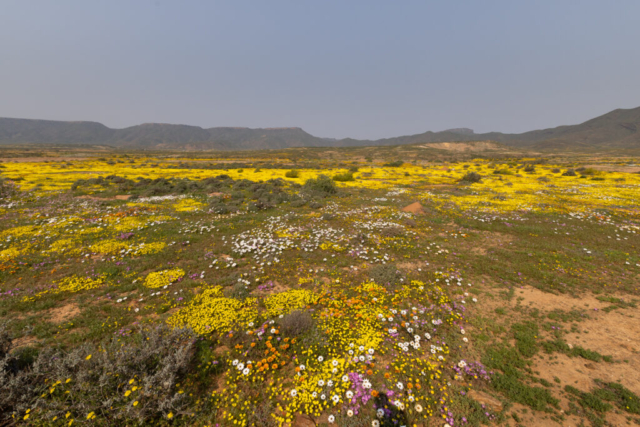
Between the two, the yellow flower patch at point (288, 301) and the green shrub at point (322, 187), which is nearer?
the yellow flower patch at point (288, 301)

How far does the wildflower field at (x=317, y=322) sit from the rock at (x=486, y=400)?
2cm

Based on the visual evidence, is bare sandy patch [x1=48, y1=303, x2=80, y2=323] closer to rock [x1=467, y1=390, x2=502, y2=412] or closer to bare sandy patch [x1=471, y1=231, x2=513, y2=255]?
rock [x1=467, y1=390, x2=502, y2=412]

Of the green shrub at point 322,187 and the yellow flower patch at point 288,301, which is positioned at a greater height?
the green shrub at point 322,187

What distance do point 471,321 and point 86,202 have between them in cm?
2828

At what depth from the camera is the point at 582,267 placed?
10.6 metres

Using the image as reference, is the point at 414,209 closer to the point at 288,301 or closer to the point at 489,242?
the point at 489,242

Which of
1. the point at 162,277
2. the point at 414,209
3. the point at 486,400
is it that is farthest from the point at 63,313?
the point at 414,209

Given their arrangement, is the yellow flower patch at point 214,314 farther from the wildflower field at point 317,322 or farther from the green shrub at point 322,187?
the green shrub at point 322,187

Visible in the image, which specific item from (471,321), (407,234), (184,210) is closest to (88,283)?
(184,210)

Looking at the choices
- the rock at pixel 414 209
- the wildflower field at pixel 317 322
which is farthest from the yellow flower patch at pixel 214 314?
the rock at pixel 414 209

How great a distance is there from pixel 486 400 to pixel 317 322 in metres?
4.45

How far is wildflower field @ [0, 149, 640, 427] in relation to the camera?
4.84 metres

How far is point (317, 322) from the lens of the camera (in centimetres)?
725

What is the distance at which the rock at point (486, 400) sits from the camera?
5085 mm
